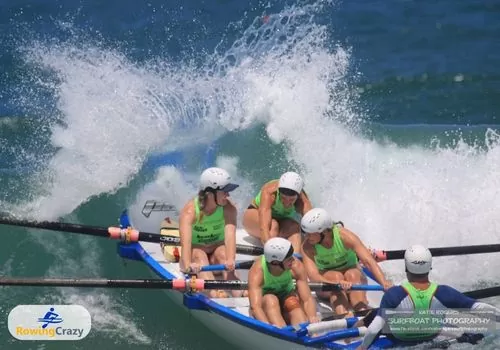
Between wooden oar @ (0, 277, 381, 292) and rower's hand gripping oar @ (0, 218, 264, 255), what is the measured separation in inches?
47.9

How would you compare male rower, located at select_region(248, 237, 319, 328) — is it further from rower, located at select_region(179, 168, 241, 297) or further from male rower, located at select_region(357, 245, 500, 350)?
male rower, located at select_region(357, 245, 500, 350)

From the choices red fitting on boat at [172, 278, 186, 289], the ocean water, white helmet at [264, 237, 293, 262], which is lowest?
red fitting on boat at [172, 278, 186, 289]

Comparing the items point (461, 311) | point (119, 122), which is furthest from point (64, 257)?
point (461, 311)

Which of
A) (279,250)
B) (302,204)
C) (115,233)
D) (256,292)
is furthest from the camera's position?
(302,204)

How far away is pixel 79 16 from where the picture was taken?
73.6 feet

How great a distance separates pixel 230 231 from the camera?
12.2 meters

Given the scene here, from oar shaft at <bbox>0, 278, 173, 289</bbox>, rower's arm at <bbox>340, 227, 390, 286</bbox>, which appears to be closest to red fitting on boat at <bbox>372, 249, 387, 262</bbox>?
rower's arm at <bbox>340, 227, 390, 286</bbox>

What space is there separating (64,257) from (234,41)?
28.4 feet

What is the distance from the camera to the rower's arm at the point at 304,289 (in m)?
11.0

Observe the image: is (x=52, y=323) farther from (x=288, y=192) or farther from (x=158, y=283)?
(x=288, y=192)

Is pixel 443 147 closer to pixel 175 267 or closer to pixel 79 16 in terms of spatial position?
pixel 175 267

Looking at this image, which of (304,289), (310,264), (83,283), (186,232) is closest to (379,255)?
(310,264)

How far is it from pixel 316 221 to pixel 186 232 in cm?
199

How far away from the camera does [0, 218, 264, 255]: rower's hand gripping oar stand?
40.0ft
